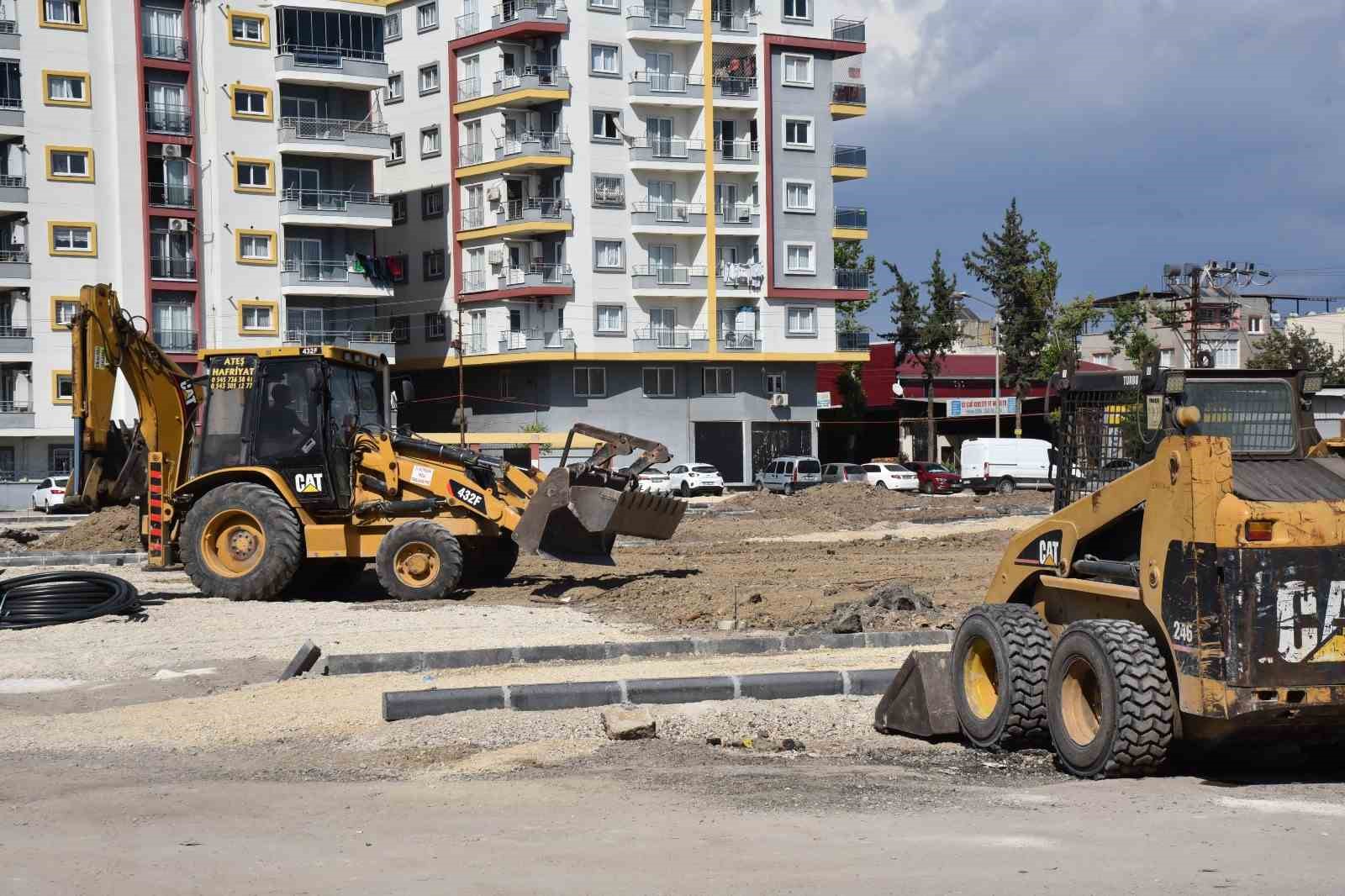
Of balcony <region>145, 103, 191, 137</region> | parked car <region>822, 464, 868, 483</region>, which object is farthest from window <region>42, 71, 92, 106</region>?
parked car <region>822, 464, 868, 483</region>

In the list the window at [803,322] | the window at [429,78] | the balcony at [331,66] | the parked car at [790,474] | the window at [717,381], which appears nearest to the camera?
the parked car at [790,474]

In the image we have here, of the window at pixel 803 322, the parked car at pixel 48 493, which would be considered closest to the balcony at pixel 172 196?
the parked car at pixel 48 493

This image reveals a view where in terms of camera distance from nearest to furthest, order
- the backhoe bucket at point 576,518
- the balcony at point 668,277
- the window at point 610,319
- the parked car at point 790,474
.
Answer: the backhoe bucket at point 576,518 → the parked car at point 790,474 → the window at point 610,319 → the balcony at point 668,277

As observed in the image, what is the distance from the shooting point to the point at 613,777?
994 centimetres

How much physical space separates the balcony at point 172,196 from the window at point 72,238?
2713mm

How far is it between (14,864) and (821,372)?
258 feet

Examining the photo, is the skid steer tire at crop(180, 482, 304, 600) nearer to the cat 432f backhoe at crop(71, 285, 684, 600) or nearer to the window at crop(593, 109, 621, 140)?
the cat 432f backhoe at crop(71, 285, 684, 600)

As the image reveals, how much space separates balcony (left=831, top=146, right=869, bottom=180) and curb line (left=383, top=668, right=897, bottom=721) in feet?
209

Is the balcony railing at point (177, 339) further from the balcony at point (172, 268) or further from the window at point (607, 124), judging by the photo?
the window at point (607, 124)

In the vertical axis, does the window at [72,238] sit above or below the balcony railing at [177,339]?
above

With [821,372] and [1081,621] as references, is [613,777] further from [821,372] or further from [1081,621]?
[821,372]

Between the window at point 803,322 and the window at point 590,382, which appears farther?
the window at point 803,322

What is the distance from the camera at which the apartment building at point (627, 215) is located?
68562 millimetres

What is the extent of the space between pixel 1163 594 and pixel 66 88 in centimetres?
6100
